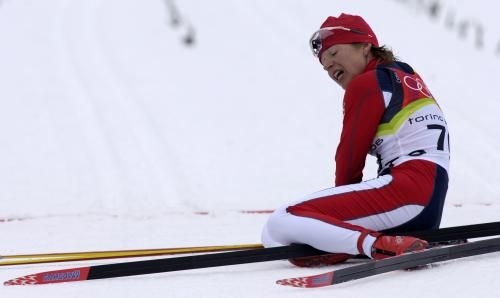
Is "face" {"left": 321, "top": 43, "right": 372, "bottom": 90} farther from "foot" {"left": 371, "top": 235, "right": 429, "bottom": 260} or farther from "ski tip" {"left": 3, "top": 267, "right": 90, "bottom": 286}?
"ski tip" {"left": 3, "top": 267, "right": 90, "bottom": 286}

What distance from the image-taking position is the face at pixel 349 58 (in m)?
3.40

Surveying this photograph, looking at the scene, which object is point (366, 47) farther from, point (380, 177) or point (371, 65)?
point (380, 177)

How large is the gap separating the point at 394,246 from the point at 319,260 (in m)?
0.40

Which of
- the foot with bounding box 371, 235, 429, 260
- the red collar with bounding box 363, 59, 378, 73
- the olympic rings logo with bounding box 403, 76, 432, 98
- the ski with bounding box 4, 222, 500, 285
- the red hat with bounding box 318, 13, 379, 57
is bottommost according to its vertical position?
the ski with bounding box 4, 222, 500, 285

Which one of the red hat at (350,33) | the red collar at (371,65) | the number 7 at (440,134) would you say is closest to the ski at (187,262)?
the number 7 at (440,134)

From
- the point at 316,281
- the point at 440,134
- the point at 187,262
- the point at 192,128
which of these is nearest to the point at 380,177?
the point at 440,134

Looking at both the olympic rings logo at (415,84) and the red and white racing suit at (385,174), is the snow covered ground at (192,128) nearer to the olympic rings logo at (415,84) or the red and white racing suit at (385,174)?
the red and white racing suit at (385,174)

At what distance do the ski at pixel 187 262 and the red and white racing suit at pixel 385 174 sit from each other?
7 cm

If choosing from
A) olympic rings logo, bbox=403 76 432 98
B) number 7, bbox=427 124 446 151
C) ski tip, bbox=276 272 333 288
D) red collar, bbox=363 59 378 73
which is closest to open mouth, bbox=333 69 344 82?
red collar, bbox=363 59 378 73

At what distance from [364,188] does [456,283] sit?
66 cm

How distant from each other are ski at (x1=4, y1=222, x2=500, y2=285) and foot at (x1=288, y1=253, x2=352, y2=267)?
29mm

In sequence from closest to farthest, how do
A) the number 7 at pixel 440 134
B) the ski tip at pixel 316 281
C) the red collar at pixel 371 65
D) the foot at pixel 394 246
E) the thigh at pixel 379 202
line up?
the ski tip at pixel 316 281 < the foot at pixel 394 246 < the thigh at pixel 379 202 < the number 7 at pixel 440 134 < the red collar at pixel 371 65

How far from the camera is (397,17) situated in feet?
40.3

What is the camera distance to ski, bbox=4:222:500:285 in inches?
114
